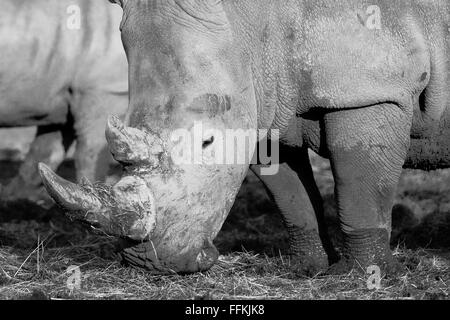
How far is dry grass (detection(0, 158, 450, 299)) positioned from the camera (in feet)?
19.4

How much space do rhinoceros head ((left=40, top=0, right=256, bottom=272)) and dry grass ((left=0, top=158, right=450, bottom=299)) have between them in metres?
0.52

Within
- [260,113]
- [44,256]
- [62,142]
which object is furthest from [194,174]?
[62,142]

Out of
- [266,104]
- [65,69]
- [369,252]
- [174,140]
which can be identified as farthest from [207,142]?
[65,69]

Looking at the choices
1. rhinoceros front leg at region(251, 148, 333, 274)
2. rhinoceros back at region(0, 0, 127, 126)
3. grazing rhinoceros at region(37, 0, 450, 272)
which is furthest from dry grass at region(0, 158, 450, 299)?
rhinoceros back at region(0, 0, 127, 126)

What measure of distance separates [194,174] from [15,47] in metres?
4.12

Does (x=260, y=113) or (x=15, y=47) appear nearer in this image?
(x=260, y=113)

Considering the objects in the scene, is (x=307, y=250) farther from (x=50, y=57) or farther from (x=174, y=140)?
(x=50, y=57)

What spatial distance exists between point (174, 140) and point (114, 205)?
17.6 inches

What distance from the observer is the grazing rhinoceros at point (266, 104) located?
5.30 m

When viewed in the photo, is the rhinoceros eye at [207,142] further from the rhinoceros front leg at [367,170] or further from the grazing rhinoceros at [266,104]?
the rhinoceros front leg at [367,170]

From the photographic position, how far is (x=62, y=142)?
9.88 meters

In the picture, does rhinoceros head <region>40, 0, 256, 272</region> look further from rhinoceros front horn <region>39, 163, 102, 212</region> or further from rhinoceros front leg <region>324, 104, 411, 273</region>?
rhinoceros front leg <region>324, 104, 411, 273</region>

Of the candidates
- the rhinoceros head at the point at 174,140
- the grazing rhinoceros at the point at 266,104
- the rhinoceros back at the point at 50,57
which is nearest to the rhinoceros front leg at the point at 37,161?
the rhinoceros back at the point at 50,57
